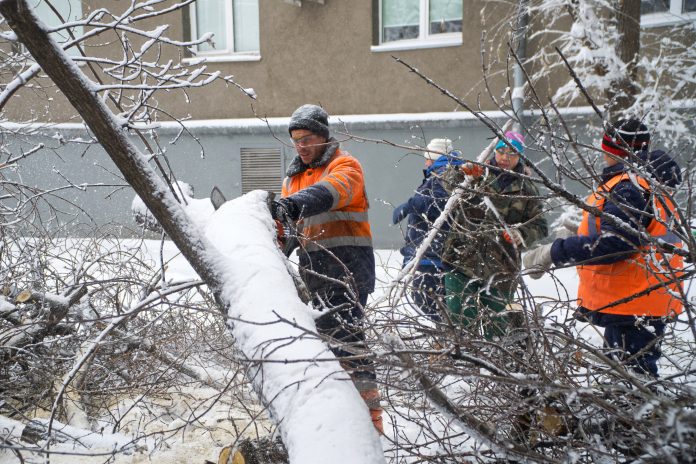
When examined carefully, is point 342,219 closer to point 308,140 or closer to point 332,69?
point 308,140

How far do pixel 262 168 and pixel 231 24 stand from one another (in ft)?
8.05

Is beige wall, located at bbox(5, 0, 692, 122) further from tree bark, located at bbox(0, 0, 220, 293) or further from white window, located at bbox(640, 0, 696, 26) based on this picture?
tree bark, located at bbox(0, 0, 220, 293)

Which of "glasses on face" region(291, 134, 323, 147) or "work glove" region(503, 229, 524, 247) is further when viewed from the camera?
"glasses on face" region(291, 134, 323, 147)

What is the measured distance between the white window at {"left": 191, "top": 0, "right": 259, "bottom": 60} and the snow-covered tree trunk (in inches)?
328

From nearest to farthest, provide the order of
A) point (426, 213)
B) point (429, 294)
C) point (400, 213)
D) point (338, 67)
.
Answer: point (429, 294), point (426, 213), point (400, 213), point (338, 67)

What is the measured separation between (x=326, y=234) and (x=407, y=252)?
1.07 m

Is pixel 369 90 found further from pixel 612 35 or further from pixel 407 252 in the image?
pixel 407 252

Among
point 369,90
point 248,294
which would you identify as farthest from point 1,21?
point 369,90

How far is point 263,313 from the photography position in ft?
7.02

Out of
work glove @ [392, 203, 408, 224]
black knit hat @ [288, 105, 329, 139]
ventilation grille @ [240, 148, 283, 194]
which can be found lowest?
ventilation grille @ [240, 148, 283, 194]

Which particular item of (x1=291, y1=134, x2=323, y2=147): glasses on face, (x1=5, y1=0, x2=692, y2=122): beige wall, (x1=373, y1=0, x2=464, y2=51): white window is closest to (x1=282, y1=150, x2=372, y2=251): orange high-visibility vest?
(x1=291, y1=134, x2=323, y2=147): glasses on face

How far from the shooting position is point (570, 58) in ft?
24.5

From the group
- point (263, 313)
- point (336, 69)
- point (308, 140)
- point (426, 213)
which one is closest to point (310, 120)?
point (308, 140)

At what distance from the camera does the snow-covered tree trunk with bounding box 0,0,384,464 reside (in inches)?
68.5
